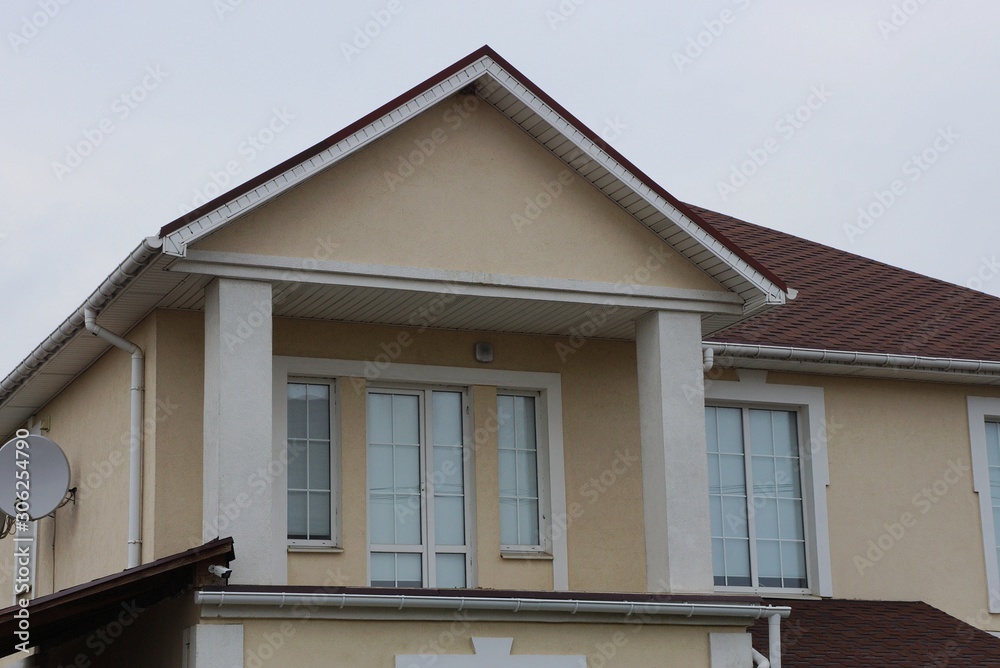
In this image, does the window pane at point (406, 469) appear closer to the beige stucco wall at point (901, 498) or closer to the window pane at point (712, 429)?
the window pane at point (712, 429)

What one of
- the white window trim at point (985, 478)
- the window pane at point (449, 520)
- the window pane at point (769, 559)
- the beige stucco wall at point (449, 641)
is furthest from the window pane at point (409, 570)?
the white window trim at point (985, 478)

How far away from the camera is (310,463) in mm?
12953

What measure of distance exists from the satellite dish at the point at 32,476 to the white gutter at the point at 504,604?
2.77 metres

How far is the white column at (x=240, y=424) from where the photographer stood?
428 inches

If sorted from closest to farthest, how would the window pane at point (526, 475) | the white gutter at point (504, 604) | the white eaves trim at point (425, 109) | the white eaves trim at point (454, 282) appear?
the white gutter at point (504, 604) → the white eaves trim at point (425, 109) → the white eaves trim at point (454, 282) → the window pane at point (526, 475)

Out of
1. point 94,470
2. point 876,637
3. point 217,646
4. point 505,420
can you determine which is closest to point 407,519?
point 505,420

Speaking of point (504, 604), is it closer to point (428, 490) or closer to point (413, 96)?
point (428, 490)

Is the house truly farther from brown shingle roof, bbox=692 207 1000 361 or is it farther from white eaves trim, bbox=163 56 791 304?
brown shingle roof, bbox=692 207 1000 361

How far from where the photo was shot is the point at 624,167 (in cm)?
1255

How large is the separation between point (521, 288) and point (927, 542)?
19.9 ft

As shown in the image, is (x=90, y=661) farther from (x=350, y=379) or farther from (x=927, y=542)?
(x=927, y=542)

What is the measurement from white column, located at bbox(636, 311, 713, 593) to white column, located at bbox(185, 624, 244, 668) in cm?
383

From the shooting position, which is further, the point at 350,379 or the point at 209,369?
Result: the point at 350,379

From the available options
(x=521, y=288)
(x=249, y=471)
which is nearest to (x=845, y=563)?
(x=521, y=288)
